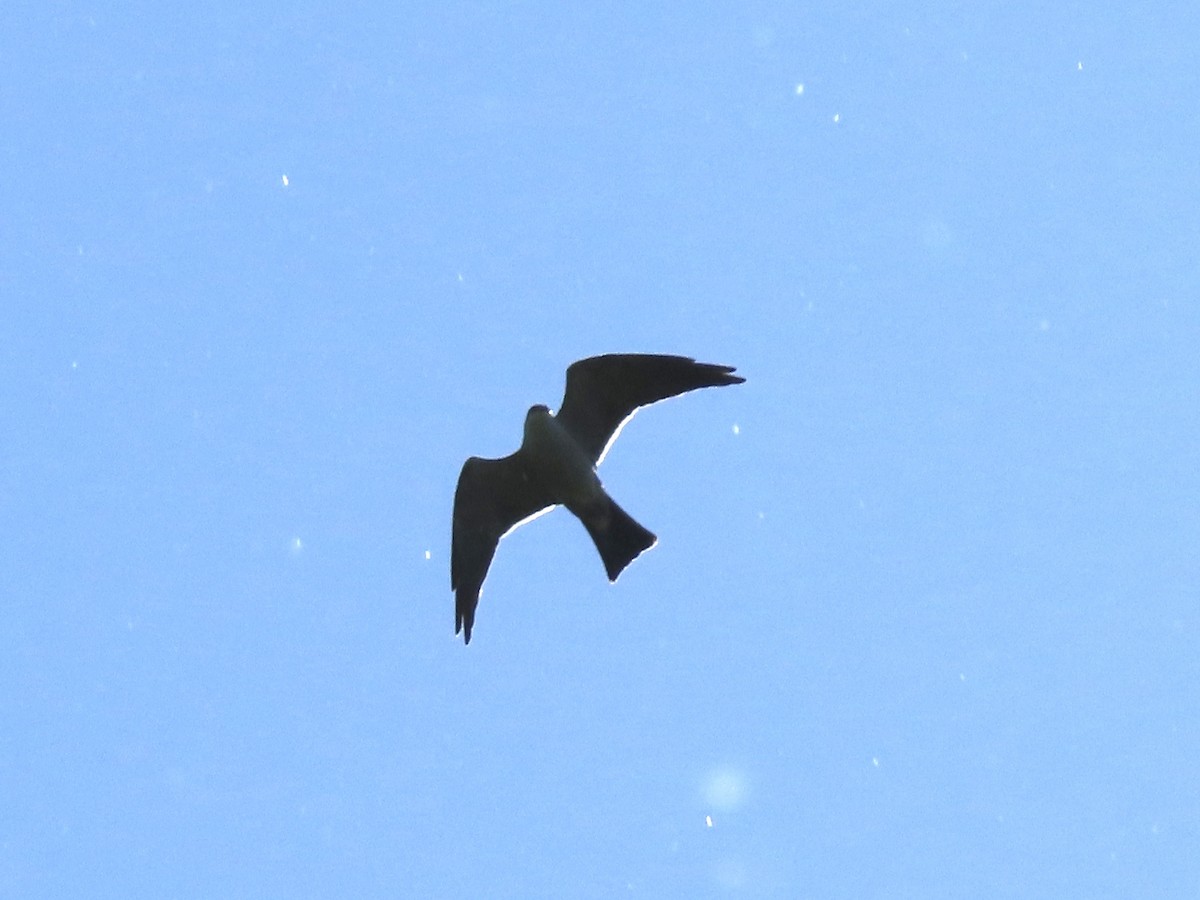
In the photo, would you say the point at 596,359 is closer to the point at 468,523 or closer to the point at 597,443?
the point at 597,443

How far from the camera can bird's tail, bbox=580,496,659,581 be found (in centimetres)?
1206

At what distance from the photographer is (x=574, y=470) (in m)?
12.1

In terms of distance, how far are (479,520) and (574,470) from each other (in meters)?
0.93

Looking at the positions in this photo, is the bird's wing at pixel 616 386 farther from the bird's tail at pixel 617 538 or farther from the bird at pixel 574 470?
the bird's tail at pixel 617 538

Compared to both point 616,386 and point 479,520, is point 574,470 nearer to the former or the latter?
point 616,386

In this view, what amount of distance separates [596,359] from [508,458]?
887 millimetres

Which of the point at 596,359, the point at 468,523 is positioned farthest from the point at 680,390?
the point at 468,523

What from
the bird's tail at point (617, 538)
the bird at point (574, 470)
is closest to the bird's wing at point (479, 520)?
the bird at point (574, 470)

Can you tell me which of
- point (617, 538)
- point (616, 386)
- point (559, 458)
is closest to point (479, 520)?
point (559, 458)

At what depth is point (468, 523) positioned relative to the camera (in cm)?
1266

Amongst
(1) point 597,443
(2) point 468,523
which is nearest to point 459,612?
(2) point 468,523

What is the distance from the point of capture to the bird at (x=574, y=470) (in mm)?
12062

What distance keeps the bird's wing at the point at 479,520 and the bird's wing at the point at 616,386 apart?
548mm

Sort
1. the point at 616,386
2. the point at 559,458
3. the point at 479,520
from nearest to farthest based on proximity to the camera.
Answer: the point at 559,458 → the point at 616,386 → the point at 479,520
